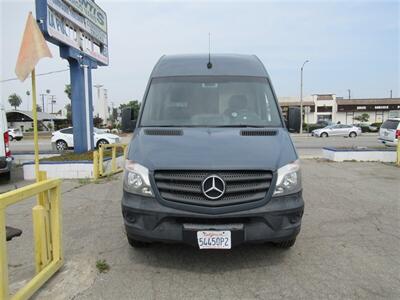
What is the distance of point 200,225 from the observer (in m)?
3.73

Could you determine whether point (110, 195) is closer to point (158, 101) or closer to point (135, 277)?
point (158, 101)

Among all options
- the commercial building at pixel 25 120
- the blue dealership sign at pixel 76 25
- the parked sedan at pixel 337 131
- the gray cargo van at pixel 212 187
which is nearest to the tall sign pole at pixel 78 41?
the blue dealership sign at pixel 76 25

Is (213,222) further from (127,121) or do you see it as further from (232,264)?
(127,121)

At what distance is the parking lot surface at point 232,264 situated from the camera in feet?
12.0

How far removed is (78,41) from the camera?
12.8 meters

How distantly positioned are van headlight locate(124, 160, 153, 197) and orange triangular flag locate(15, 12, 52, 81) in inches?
61.4

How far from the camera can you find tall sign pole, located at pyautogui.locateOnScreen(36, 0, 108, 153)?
10.7 meters

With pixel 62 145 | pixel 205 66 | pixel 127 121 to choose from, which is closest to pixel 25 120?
pixel 62 145

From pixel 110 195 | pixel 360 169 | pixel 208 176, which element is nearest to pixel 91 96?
pixel 110 195

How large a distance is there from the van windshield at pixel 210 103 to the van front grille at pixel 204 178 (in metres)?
1.07

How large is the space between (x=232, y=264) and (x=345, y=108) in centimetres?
6847

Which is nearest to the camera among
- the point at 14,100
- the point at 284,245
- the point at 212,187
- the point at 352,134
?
the point at 212,187

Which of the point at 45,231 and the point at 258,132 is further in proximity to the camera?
the point at 258,132

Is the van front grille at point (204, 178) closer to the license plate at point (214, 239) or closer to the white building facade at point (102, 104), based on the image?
the license plate at point (214, 239)
